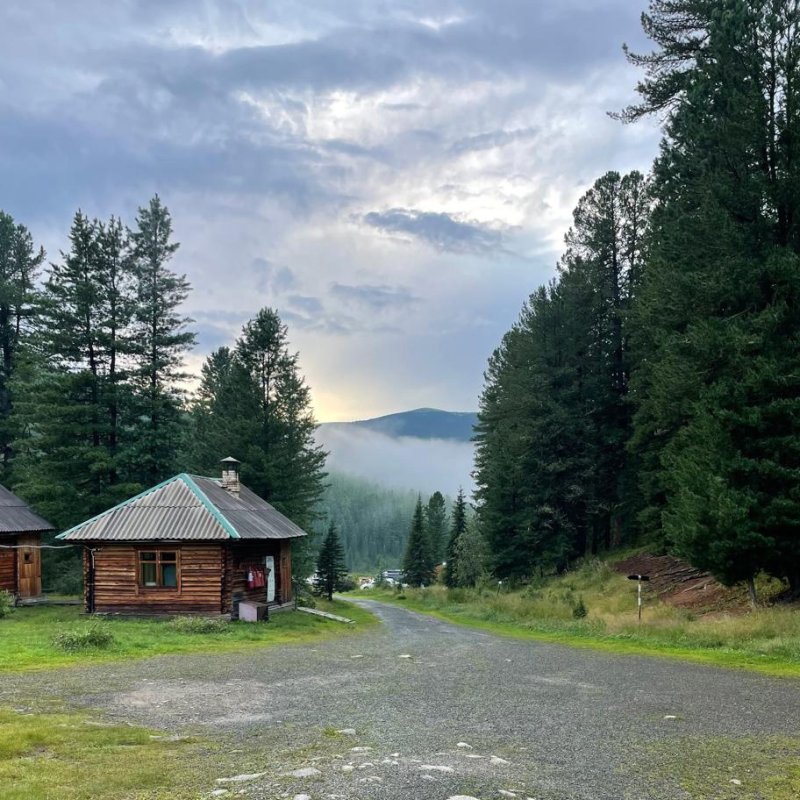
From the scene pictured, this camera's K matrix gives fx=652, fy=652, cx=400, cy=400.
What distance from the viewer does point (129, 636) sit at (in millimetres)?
18547

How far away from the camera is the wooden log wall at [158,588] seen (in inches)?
936

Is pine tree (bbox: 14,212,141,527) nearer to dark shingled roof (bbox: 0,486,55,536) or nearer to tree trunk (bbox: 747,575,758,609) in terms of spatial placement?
dark shingled roof (bbox: 0,486,55,536)

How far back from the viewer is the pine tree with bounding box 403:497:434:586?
81.8 m

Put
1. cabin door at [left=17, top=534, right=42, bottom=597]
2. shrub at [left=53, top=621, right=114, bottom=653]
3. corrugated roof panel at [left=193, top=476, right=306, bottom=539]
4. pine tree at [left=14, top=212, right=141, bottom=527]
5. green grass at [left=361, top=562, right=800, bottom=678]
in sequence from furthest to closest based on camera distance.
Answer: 1. pine tree at [left=14, top=212, right=141, bottom=527]
2. cabin door at [left=17, top=534, right=42, bottom=597]
3. corrugated roof panel at [left=193, top=476, right=306, bottom=539]
4. shrub at [left=53, top=621, right=114, bottom=653]
5. green grass at [left=361, top=562, right=800, bottom=678]

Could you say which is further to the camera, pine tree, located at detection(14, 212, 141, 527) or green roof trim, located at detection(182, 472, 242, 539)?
pine tree, located at detection(14, 212, 141, 527)

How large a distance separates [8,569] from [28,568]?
1187 mm

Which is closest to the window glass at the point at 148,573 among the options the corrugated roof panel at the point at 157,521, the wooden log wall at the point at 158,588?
the wooden log wall at the point at 158,588

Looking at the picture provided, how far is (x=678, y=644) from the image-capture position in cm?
1758

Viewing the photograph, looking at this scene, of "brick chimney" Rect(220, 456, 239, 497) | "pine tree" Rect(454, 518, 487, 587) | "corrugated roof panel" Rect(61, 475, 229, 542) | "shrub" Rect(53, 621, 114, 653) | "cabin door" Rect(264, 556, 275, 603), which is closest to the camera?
"shrub" Rect(53, 621, 114, 653)

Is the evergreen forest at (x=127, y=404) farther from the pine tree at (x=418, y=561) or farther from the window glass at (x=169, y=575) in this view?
the pine tree at (x=418, y=561)

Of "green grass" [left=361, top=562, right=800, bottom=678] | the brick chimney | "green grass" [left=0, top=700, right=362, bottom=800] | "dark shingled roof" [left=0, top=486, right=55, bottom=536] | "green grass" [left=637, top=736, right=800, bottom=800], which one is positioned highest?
the brick chimney

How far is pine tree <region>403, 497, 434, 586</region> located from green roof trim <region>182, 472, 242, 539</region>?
58745mm

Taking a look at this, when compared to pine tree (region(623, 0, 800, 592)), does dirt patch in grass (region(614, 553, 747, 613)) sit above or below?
below

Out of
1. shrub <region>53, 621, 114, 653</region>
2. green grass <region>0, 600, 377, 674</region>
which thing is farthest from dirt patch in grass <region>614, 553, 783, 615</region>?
shrub <region>53, 621, 114, 653</region>
